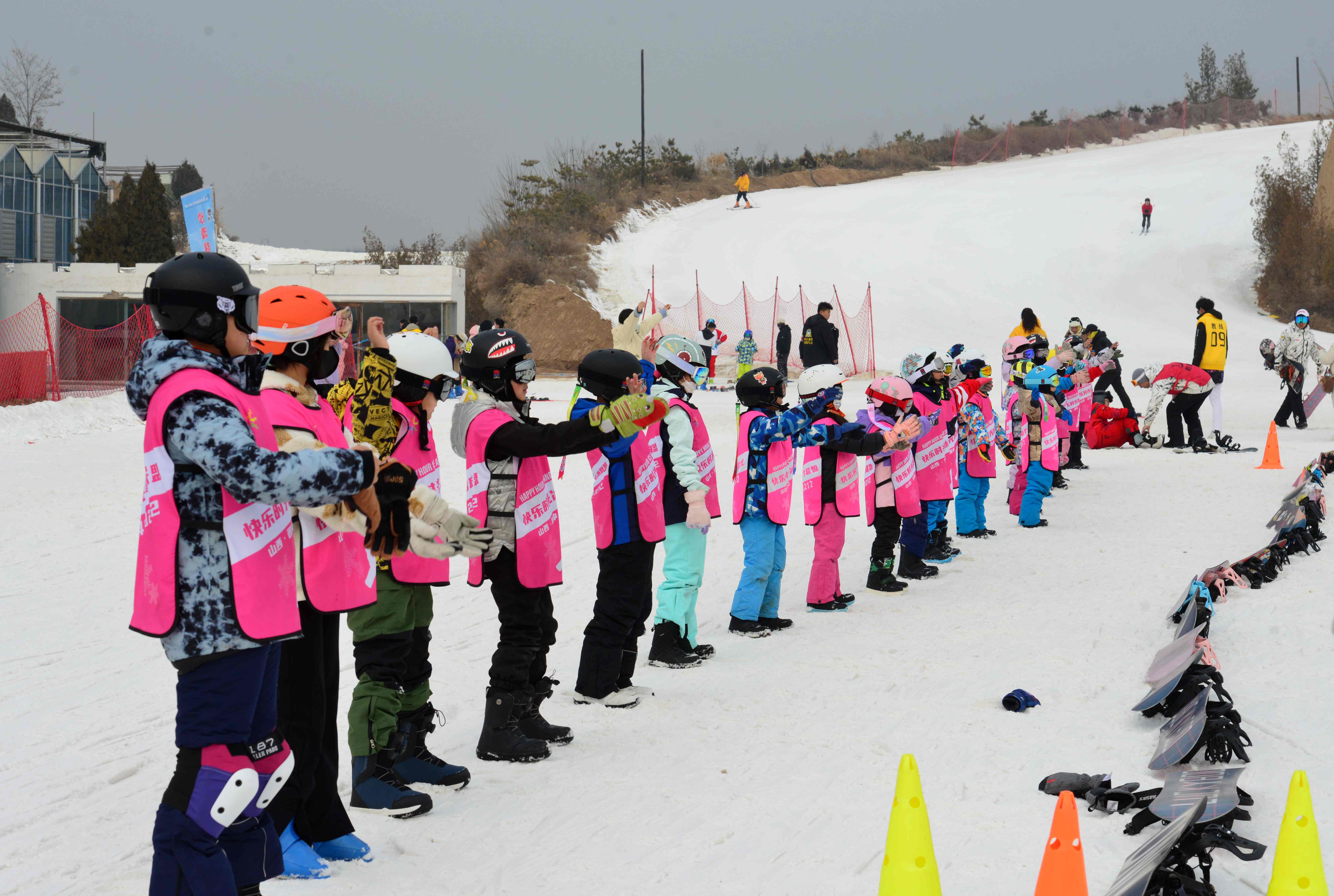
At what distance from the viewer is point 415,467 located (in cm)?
471

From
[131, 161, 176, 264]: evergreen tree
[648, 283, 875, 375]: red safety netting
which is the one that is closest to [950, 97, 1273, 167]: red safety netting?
[648, 283, 875, 375]: red safety netting

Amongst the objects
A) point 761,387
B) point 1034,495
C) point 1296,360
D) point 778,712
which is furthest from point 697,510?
point 1296,360

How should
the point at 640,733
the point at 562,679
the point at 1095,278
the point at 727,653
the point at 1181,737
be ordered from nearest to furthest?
the point at 1181,737
the point at 640,733
the point at 562,679
the point at 727,653
the point at 1095,278

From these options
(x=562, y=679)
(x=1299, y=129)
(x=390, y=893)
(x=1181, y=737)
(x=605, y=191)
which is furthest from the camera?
(x=1299, y=129)

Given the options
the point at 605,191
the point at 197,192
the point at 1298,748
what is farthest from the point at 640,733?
the point at 605,191

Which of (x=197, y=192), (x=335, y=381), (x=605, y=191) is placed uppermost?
(x=605, y=191)

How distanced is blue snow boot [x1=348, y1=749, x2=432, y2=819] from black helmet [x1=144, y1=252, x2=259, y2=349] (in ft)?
6.68

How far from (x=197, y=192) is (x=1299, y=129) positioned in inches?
2282

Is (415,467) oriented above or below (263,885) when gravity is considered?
above

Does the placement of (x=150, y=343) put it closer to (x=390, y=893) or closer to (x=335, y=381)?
(x=335, y=381)

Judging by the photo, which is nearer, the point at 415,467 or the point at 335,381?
the point at 335,381

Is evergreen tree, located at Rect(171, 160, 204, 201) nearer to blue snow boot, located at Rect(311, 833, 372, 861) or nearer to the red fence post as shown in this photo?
the red fence post

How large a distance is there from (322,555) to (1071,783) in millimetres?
3053

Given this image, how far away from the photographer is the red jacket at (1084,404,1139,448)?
663 inches
